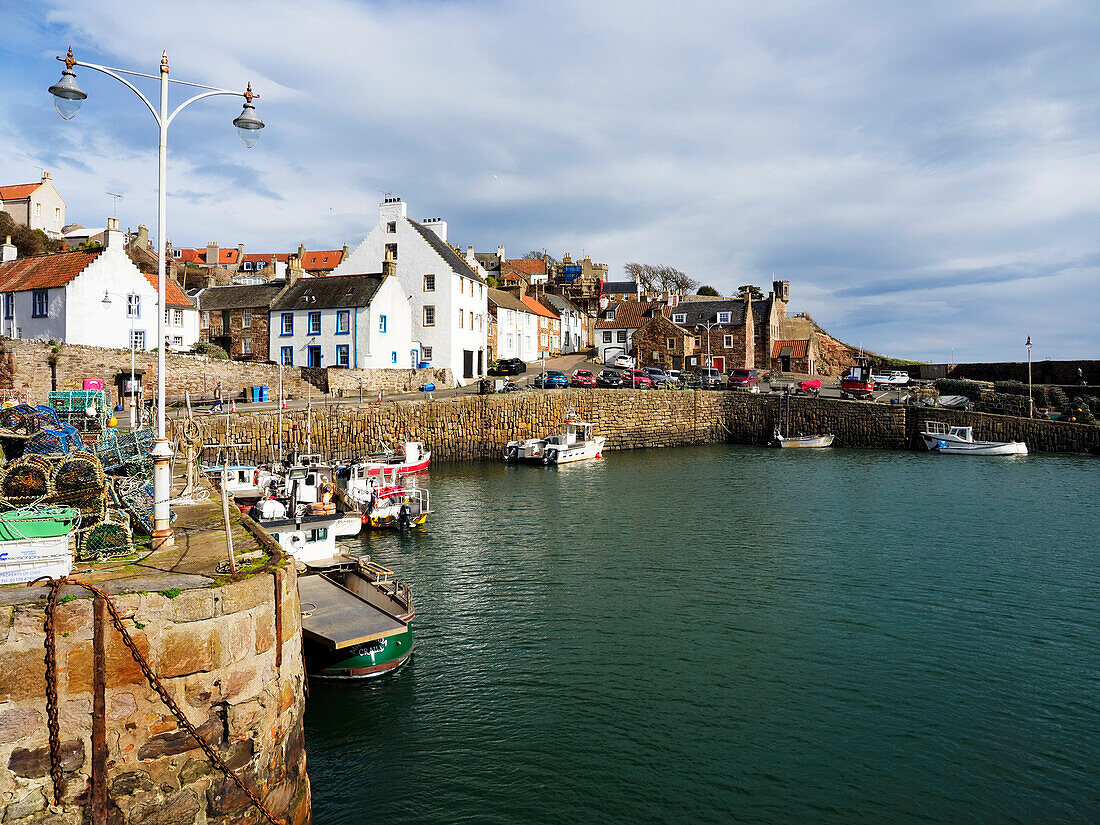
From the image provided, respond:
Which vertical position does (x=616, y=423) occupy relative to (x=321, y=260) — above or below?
below

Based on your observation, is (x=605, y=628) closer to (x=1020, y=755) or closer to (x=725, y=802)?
(x=725, y=802)

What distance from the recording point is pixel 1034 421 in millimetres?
54375

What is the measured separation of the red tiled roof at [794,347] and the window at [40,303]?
7191cm

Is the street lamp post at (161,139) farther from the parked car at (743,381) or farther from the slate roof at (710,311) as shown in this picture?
the slate roof at (710,311)

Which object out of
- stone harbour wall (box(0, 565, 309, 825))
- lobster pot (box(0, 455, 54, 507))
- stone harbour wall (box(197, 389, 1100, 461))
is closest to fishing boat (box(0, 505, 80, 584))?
stone harbour wall (box(0, 565, 309, 825))

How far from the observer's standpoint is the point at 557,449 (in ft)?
157

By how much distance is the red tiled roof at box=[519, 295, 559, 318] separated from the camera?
266 ft

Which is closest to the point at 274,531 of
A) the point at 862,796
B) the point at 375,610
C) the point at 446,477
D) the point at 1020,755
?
the point at 375,610

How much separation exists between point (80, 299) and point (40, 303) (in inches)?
113

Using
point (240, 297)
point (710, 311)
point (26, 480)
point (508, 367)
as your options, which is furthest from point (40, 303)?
point (710, 311)

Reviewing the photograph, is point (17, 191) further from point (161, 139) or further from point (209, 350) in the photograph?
point (161, 139)

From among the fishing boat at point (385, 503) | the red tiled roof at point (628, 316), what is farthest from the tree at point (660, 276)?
the fishing boat at point (385, 503)

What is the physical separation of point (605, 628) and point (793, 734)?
5.84m

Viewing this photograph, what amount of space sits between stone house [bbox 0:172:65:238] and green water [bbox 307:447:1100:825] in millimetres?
94553
